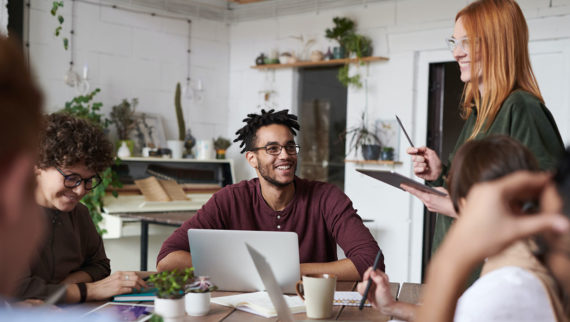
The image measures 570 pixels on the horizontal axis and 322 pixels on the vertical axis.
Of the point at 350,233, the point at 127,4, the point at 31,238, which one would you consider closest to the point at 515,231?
the point at 31,238

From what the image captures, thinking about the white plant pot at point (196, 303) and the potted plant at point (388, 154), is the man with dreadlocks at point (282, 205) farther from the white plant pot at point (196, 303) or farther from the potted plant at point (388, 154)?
the potted plant at point (388, 154)

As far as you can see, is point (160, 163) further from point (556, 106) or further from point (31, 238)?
point (31, 238)

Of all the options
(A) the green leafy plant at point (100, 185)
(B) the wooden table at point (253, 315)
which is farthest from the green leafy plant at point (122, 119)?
(B) the wooden table at point (253, 315)

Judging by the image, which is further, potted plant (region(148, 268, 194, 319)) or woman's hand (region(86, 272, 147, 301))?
woman's hand (region(86, 272, 147, 301))

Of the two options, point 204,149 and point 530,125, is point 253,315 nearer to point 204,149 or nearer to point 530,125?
point 530,125

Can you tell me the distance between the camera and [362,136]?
4754 mm

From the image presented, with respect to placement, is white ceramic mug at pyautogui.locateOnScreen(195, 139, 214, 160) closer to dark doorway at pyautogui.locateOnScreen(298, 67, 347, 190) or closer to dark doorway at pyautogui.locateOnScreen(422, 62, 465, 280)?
dark doorway at pyautogui.locateOnScreen(298, 67, 347, 190)

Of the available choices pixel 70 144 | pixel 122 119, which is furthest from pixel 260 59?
pixel 70 144

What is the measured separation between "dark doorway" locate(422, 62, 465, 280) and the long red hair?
2710 mm

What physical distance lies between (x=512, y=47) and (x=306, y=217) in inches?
38.7

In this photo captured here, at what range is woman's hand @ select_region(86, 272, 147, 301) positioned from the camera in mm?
1643

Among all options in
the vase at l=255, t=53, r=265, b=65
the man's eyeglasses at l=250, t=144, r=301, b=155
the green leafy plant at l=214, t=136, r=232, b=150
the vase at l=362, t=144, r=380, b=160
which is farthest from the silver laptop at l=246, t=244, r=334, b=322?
the vase at l=255, t=53, r=265, b=65

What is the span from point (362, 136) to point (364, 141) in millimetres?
48

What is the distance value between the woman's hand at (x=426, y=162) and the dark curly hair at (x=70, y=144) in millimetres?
1050
